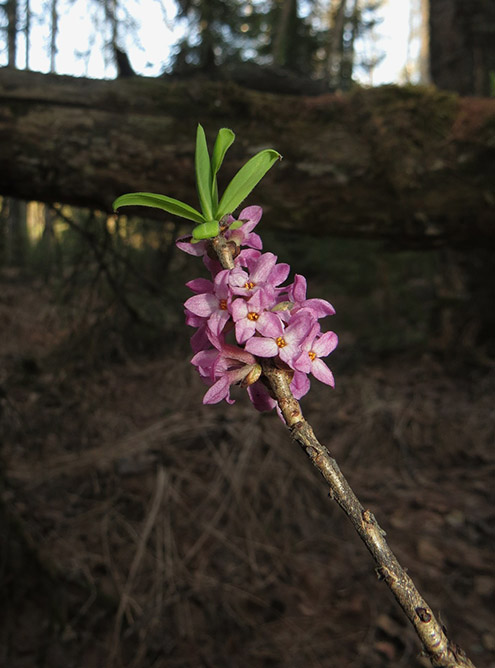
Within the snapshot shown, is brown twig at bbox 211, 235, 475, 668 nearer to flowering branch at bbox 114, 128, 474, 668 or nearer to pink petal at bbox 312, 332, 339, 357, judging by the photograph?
flowering branch at bbox 114, 128, 474, 668

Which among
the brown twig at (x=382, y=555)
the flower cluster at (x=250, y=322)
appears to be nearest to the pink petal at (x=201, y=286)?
the flower cluster at (x=250, y=322)

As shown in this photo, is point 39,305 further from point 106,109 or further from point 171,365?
point 106,109

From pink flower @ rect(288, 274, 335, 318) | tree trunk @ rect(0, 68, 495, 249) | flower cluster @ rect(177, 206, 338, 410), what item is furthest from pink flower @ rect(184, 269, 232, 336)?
tree trunk @ rect(0, 68, 495, 249)

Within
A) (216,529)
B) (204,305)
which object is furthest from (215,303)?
(216,529)

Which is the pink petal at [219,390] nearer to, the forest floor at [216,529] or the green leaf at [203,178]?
the green leaf at [203,178]

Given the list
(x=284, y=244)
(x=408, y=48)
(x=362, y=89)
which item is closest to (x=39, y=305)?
(x=284, y=244)

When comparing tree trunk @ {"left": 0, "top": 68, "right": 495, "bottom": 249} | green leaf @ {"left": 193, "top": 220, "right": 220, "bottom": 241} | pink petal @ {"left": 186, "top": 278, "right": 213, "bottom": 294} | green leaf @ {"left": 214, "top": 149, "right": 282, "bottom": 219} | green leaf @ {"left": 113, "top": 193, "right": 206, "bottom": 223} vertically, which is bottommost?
pink petal @ {"left": 186, "top": 278, "right": 213, "bottom": 294}
